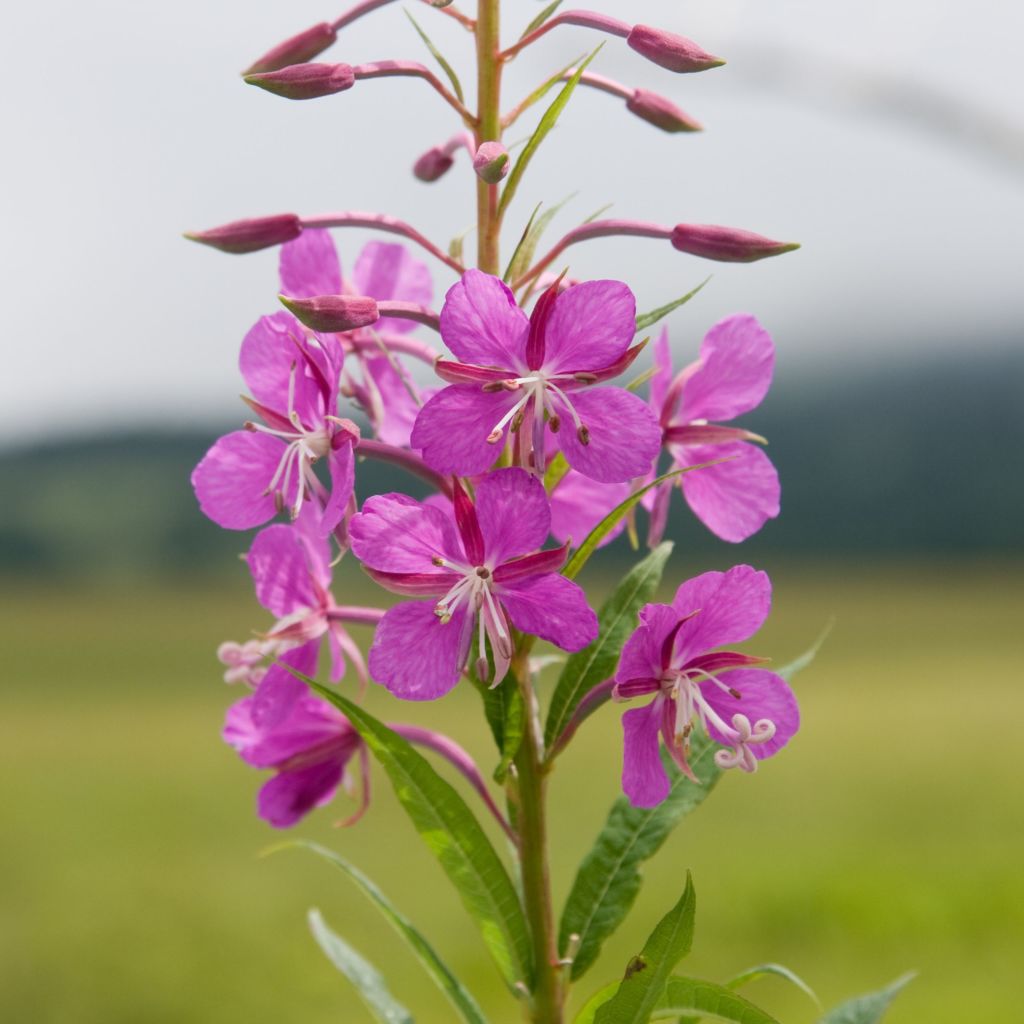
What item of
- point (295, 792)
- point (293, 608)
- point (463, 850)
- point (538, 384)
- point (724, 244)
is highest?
point (724, 244)

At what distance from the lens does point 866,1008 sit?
6.49 feet

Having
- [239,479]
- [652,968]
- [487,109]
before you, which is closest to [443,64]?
[487,109]

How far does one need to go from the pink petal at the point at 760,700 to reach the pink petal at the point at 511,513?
0.40 m

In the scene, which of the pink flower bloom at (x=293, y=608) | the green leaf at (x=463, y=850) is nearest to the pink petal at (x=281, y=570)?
the pink flower bloom at (x=293, y=608)

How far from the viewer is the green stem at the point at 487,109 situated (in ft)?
6.50

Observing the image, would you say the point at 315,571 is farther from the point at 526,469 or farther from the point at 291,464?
the point at 526,469

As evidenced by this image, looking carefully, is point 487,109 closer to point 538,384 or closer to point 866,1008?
point 538,384

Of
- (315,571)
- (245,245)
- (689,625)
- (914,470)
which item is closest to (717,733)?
(689,625)

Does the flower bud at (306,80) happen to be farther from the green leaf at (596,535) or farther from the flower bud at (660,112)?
the green leaf at (596,535)

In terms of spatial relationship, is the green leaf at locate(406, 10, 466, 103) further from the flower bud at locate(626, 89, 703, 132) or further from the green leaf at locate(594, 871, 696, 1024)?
the green leaf at locate(594, 871, 696, 1024)

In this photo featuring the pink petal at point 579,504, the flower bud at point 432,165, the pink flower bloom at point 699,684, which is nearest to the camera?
the pink flower bloom at point 699,684

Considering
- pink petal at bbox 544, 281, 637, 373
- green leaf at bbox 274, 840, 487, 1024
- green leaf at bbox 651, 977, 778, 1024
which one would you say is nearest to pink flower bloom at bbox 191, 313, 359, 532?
pink petal at bbox 544, 281, 637, 373

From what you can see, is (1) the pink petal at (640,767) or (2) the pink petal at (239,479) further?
(2) the pink petal at (239,479)

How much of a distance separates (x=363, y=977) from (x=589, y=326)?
1237mm
